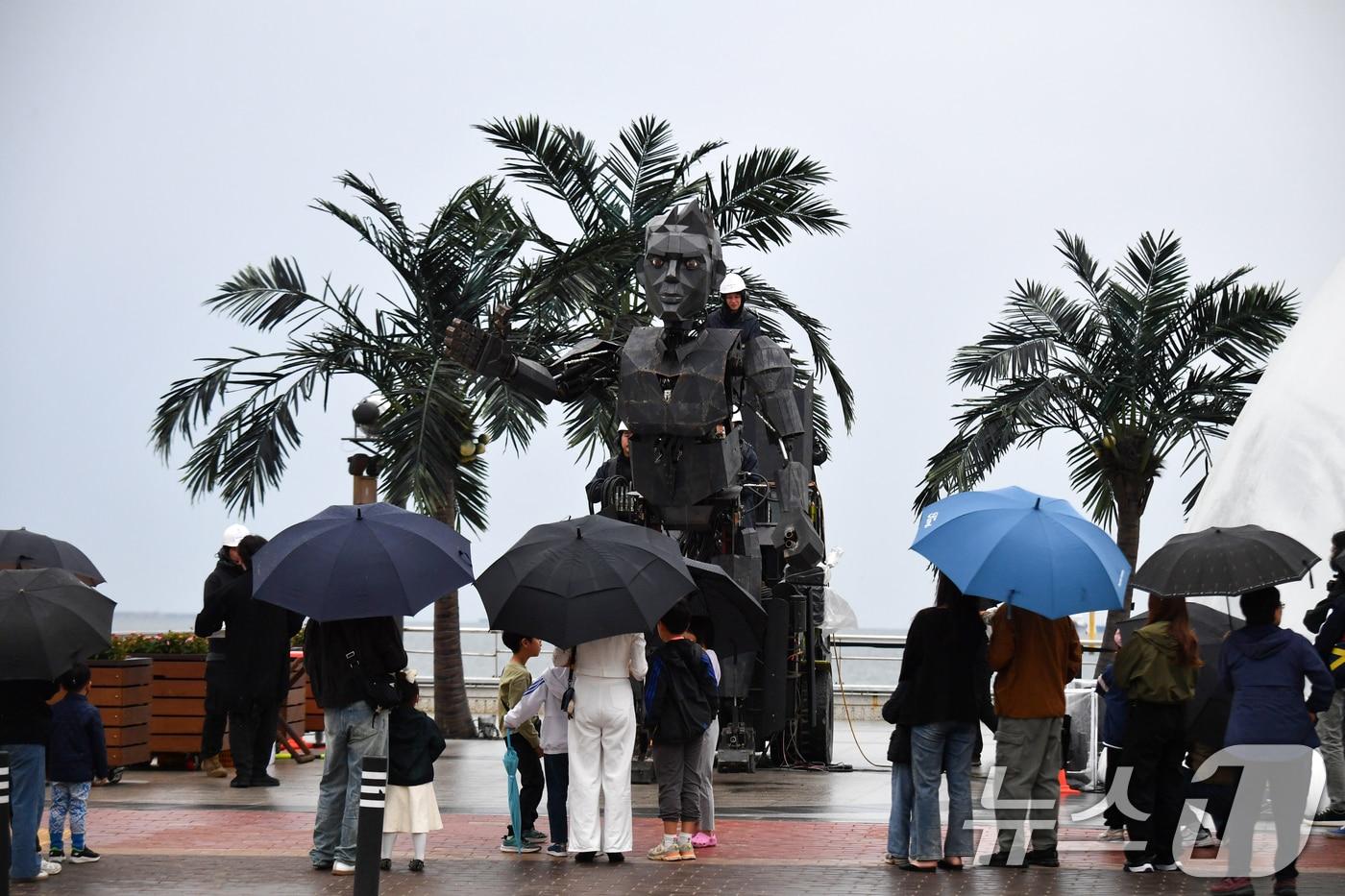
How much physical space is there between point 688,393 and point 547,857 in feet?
13.0

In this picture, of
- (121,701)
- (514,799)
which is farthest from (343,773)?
(121,701)

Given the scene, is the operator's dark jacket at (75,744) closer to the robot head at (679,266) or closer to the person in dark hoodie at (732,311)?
the robot head at (679,266)

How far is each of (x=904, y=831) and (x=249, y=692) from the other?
6.13 m

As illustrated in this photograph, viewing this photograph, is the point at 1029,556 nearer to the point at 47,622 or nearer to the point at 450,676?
the point at 47,622

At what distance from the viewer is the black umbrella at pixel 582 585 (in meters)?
9.65

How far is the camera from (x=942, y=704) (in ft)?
32.7

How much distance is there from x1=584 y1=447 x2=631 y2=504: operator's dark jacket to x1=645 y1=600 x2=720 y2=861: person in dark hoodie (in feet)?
13.6

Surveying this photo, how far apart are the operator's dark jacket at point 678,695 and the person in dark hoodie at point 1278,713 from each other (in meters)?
2.91

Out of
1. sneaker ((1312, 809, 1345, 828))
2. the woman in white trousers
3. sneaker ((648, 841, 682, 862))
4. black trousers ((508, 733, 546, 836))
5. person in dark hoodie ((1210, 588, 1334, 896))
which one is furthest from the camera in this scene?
sneaker ((1312, 809, 1345, 828))

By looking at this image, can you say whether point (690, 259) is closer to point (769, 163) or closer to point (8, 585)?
point (8, 585)

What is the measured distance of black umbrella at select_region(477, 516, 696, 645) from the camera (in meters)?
9.65

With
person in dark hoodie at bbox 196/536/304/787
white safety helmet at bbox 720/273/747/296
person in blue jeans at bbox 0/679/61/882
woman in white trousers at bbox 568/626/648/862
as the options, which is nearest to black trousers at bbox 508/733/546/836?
woman in white trousers at bbox 568/626/648/862

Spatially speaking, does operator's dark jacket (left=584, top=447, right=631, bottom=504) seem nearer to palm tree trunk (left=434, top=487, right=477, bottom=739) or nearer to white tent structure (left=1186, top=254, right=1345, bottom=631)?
white tent structure (left=1186, top=254, right=1345, bottom=631)

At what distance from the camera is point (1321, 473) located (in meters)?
14.5
